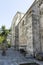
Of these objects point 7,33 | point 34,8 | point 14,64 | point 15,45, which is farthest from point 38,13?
point 7,33

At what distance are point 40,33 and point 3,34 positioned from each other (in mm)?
16206

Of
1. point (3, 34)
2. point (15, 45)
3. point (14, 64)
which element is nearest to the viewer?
point (14, 64)

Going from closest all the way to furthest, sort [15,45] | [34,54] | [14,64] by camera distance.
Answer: [14,64]
[34,54]
[15,45]

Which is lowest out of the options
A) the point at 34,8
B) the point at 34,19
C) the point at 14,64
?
the point at 14,64

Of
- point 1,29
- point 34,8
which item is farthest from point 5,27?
point 34,8

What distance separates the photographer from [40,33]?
12773mm

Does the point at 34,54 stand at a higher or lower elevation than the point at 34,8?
lower

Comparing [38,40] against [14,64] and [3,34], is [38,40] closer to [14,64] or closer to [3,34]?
[14,64]

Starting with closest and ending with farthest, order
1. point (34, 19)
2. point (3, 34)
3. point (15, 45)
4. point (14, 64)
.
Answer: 1. point (14, 64)
2. point (34, 19)
3. point (15, 45)
4. point (3, 34)

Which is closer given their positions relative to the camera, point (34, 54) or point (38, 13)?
point (34, 54)

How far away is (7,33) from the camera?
28047mm

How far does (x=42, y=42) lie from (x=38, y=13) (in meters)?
3.10

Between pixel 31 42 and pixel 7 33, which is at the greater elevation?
pixel 7 33

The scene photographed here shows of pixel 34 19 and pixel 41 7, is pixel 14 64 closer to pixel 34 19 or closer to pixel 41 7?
pixel 34 19
